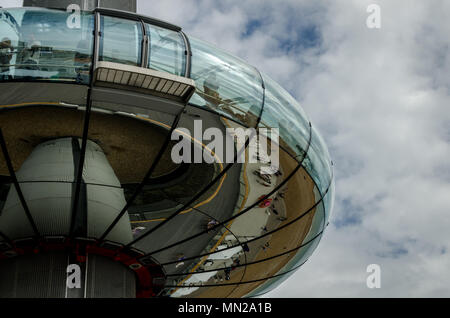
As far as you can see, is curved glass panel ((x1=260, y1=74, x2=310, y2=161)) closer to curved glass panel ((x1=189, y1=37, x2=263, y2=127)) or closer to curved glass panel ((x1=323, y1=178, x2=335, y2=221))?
curved glass panel ((x1=189, y1=37, x2=263, y2=127))

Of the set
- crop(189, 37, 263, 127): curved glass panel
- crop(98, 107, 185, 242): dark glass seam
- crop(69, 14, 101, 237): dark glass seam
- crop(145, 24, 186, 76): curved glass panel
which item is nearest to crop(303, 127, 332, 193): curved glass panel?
crop(189, 37, 263, 127): curved glass panel

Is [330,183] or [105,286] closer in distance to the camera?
[105,286]

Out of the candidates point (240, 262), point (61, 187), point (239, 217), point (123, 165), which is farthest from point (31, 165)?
point (240, 262)

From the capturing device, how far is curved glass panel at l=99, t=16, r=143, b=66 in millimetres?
8823

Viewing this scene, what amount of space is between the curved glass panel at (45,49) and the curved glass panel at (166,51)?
3.46 feet

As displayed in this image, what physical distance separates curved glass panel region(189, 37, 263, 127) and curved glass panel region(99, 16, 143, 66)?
1.03 metres

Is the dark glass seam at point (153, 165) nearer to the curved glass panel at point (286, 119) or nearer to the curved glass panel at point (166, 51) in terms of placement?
the curved glass panel at point (166, 51)

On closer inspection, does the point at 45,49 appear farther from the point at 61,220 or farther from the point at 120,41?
the point at 61,220

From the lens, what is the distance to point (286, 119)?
10.5 m

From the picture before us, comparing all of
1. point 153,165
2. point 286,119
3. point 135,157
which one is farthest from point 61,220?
point 286,119

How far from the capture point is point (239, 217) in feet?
39.5
